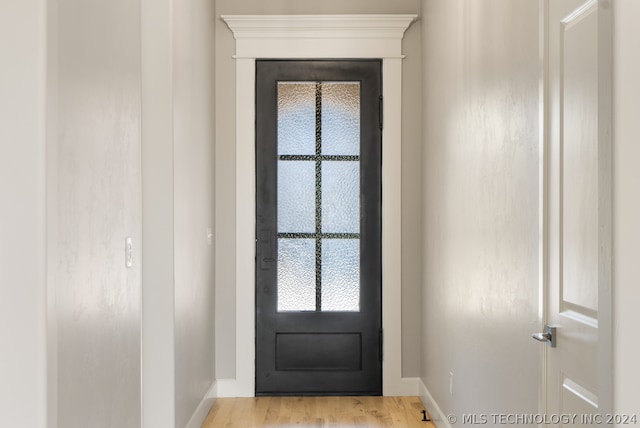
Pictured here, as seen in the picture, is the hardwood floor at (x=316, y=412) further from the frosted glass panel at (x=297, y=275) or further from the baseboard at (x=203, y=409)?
the frosted glass panel at (x=297, y=275)

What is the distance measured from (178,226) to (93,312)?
1388 mm

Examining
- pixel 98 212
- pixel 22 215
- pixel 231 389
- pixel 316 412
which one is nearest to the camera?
pixel 22 215

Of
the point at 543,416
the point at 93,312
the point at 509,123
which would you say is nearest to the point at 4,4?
the point at 93,312

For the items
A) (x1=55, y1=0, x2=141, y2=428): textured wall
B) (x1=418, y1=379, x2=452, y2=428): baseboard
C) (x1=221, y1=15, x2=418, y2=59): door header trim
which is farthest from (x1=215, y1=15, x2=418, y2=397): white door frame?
(x1=55, y1=0, x2=141, y2=428): textured wall

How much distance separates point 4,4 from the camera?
1599 millimetres

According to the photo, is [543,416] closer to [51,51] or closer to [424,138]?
[51,51]

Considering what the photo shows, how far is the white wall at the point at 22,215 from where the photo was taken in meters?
1.60

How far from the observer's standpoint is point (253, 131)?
15.5 feet

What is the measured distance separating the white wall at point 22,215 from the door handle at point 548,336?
1464mm

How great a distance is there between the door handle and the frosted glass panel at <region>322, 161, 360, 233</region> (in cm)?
265

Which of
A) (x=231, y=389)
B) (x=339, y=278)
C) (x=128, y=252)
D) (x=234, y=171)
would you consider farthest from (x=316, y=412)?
(x=128, y=252)

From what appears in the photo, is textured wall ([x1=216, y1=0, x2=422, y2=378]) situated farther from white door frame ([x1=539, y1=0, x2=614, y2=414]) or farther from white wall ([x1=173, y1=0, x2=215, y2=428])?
white door frame ([x1=539, y1=0, x2=614, y2=414])

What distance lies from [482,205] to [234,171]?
2209mm

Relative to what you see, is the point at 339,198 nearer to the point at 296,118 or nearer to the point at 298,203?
the point at 298,203
